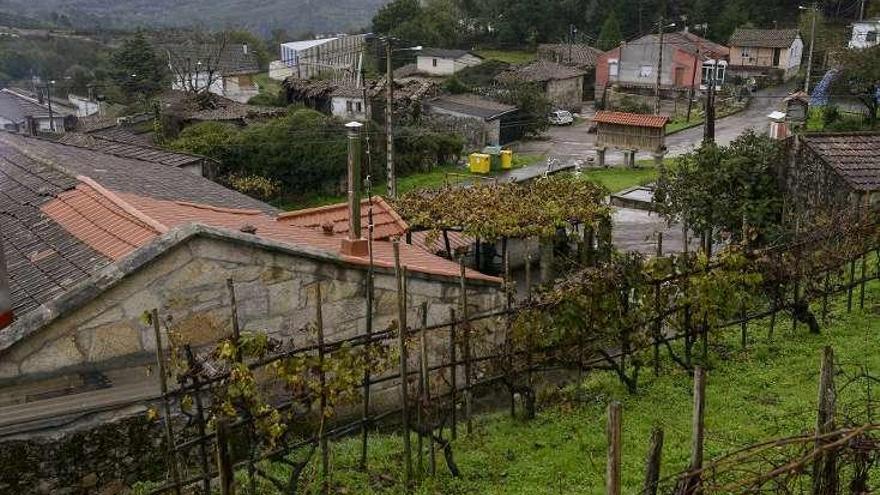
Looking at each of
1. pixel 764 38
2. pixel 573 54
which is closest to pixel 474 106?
pixel 573 54

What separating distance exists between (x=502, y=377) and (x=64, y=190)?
6431 millimetres

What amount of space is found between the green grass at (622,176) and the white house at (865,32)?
2217 centimetres

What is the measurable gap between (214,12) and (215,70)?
306ft

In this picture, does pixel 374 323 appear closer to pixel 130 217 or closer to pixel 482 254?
pixel 130 217

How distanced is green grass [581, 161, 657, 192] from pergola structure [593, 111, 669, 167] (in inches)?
19.5

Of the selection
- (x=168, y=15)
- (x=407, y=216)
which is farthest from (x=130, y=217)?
(x=168, y=15)

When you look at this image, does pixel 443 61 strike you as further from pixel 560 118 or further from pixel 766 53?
pixel 766 53

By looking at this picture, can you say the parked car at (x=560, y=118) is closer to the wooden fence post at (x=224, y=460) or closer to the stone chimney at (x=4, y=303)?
the stone chimney at (x=4, y=303)

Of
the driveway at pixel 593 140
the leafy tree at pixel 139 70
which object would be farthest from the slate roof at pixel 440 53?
the leafy tree at pixel 139 70

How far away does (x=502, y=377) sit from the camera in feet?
28.1

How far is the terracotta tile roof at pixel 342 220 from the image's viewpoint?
40.0 feet

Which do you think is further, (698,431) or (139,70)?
(139,70)

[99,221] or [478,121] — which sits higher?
[99,221]

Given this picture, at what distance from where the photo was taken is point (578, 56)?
5859 cm
